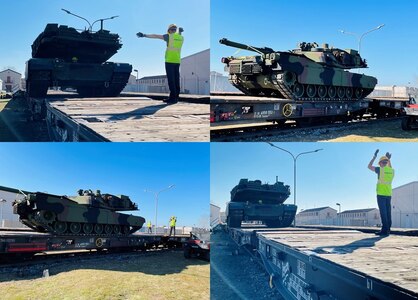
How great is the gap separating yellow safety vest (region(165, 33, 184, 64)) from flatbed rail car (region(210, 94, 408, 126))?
1313 mm

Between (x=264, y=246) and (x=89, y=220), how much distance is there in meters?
6.49

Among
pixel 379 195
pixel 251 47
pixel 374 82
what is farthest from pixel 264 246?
pixel 374 82

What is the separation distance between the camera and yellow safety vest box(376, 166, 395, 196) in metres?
8.24

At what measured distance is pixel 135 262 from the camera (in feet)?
35.9

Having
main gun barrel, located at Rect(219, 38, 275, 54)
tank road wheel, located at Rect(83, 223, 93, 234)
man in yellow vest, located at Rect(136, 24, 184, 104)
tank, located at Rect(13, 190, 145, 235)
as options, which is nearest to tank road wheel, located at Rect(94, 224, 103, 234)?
tank, located at Rect(13, 190, 145, 235)

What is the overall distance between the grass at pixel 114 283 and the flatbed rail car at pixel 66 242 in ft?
2.30

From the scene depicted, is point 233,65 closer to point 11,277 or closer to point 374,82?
point 374,82

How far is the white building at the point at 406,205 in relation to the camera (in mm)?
21469

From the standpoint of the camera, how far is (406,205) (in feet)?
72.3

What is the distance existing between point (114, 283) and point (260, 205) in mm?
7716

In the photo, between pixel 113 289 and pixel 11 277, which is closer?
pixel 113 289

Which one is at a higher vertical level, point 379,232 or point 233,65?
→ point 233,65

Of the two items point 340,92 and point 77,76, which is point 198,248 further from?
point 77,76

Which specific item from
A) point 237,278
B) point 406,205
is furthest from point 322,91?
point 406,205
